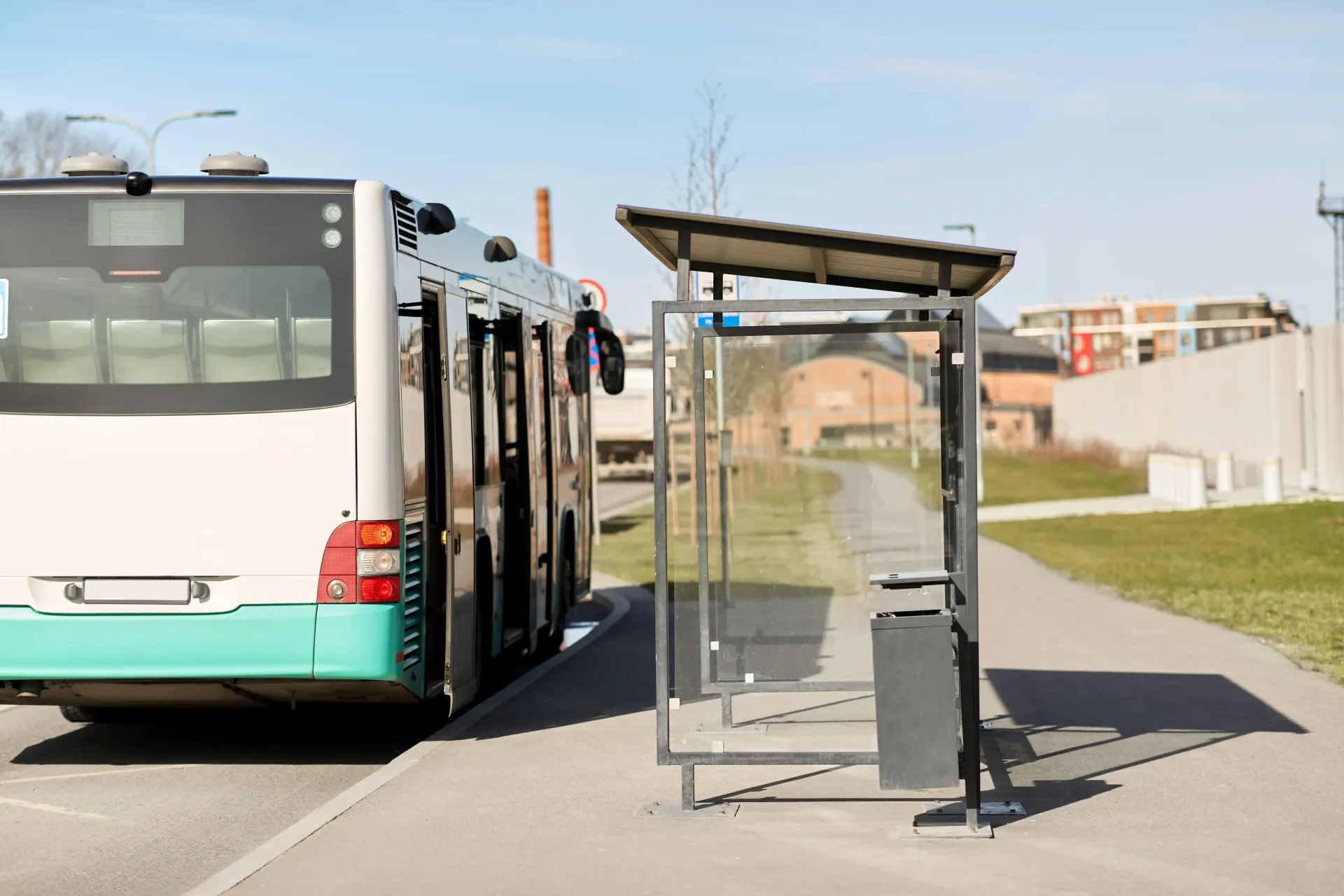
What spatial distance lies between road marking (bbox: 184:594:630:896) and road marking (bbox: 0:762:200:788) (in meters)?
1.22

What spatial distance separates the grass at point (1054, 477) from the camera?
43.1 metres

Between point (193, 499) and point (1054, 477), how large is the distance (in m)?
48.5

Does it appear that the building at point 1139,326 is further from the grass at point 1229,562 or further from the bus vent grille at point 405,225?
the bus vent grille at point 405,225

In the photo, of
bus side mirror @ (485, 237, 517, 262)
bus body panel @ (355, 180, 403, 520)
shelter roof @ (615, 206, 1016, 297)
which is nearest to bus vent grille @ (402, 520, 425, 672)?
bus body panel @ (355, 180, 403, 520)

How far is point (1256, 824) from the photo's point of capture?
6855 millimetres

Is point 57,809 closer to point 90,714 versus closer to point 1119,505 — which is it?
point 90,714

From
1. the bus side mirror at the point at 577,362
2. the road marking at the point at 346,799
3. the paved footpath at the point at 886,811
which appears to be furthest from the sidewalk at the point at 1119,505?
the road marking at the point at 346,799

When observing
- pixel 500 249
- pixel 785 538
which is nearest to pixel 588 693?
pixel 785 538

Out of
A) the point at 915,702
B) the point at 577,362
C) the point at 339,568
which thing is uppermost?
the point at 577,362

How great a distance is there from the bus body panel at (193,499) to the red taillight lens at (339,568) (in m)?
0.03

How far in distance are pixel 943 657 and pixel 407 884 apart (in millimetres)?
2196

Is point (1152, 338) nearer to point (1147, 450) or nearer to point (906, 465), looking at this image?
point (1147, 450)

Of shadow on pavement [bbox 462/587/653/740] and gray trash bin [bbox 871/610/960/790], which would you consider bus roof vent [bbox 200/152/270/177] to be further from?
gray trash bin [bbox 871/610/960/790]

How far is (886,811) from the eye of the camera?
726cm
